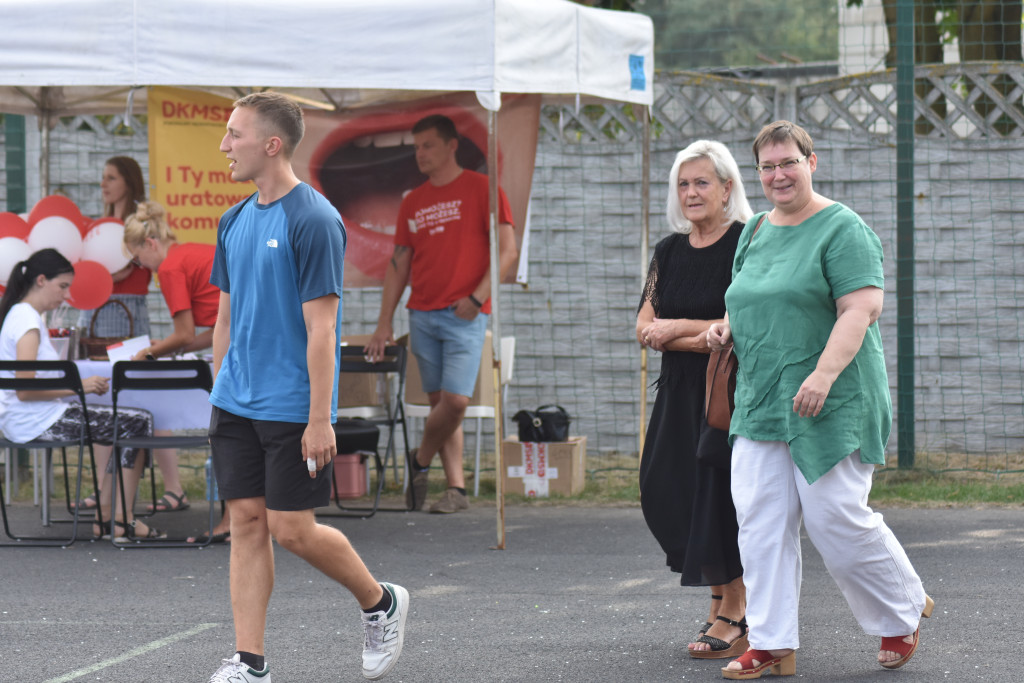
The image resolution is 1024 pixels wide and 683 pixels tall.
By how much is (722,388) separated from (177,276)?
11.7 feet

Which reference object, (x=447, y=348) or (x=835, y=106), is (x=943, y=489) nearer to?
(x=835, y=106)

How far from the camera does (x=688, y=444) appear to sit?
4.48m

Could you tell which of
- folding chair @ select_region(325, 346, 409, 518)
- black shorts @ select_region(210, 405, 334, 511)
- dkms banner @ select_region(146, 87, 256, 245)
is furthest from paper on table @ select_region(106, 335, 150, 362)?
black shorts @ select_region(210, 405, 334, 511)

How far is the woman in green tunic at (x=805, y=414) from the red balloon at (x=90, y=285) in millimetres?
4310

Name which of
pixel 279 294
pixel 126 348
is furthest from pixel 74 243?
pixel 279 294

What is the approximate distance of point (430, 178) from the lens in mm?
7770

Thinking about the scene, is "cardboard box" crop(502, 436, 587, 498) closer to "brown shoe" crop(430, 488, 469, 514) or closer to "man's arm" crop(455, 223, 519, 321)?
"brown shoe" crop(430, 488, 469, 514)

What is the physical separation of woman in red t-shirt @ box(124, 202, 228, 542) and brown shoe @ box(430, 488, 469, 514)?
1299mm

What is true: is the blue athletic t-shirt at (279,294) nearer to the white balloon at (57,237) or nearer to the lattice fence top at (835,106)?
the white balloon at (57,237)

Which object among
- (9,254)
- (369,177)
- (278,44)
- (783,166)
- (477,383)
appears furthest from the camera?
(369,177)

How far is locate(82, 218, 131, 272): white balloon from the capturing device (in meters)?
7.48

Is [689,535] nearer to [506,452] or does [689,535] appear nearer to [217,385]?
[217,385]

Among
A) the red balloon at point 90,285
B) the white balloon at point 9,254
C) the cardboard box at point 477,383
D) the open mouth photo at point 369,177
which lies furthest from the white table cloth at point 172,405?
the open mouth photo at point 369,177

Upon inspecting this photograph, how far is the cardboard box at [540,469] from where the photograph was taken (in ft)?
25.8
